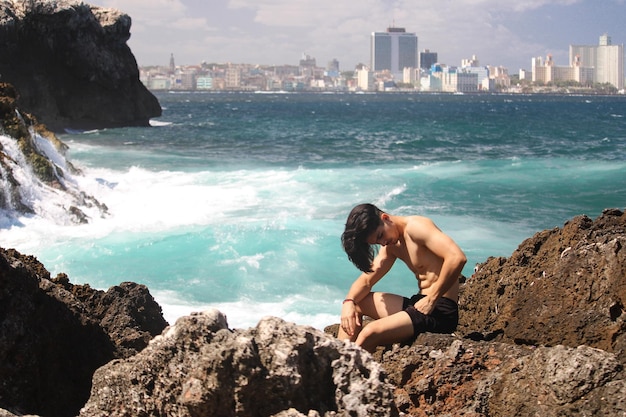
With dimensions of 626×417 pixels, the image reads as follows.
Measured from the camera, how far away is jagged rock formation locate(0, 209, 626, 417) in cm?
262

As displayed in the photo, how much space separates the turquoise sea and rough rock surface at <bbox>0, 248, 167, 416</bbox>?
452 cm

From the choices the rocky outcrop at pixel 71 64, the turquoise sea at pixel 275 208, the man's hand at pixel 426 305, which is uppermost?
the rocky outcrop at pixel 71 64

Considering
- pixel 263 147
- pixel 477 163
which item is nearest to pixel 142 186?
pixel 477 163

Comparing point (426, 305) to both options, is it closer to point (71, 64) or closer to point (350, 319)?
point (350, 319)

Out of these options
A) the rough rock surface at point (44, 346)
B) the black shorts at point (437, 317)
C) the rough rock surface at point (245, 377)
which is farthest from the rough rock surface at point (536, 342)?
the rough rock surface at point (44, 346)

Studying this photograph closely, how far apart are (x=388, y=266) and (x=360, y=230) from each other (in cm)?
35

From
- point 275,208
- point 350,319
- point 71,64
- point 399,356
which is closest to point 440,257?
point 350,319

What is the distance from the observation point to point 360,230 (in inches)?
158

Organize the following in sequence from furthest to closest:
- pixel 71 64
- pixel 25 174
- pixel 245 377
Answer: pixel 71 64, pixel 25 174, pixel 245 377

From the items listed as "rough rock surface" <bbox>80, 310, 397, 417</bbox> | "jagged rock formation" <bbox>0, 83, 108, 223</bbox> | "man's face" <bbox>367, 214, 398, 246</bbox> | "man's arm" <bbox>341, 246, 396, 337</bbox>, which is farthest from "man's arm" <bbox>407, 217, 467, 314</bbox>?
"jagged rock formation" <bbox>0, 83, 108, 223</bbox>

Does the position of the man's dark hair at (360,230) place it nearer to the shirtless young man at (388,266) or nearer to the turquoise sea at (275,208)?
the shirtless young man at (388,266)

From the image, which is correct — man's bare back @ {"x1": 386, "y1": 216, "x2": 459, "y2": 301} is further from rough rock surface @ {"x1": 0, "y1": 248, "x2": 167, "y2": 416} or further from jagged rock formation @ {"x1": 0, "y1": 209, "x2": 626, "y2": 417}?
rough rock surface @ {"x1": 0, "y1": 248, "x2": 167, "y2": 416}

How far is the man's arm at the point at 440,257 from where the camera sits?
402 centimetres

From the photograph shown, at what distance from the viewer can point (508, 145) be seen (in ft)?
120
